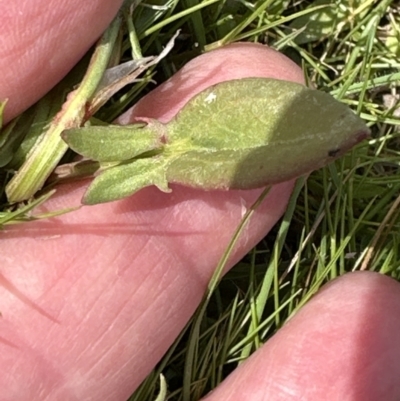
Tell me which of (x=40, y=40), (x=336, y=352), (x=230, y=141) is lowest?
(x=336, y=352)

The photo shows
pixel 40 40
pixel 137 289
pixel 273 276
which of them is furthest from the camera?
pixel 273 276

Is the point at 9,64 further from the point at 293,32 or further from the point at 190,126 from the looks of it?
the point at 293,32

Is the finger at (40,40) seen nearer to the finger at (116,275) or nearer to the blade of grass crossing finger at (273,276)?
the finger at (116,275)

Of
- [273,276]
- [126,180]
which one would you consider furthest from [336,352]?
[126,180]

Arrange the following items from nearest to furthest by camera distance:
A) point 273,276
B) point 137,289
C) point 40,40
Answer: point 40,40, point 137,289, point 273,276

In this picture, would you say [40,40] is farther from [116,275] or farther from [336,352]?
[336,352]

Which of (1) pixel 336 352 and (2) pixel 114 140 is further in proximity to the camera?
(1) pixel 336 352

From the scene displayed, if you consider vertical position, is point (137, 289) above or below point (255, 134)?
below

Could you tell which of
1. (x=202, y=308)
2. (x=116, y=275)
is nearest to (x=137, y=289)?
(x=116, y=275)
